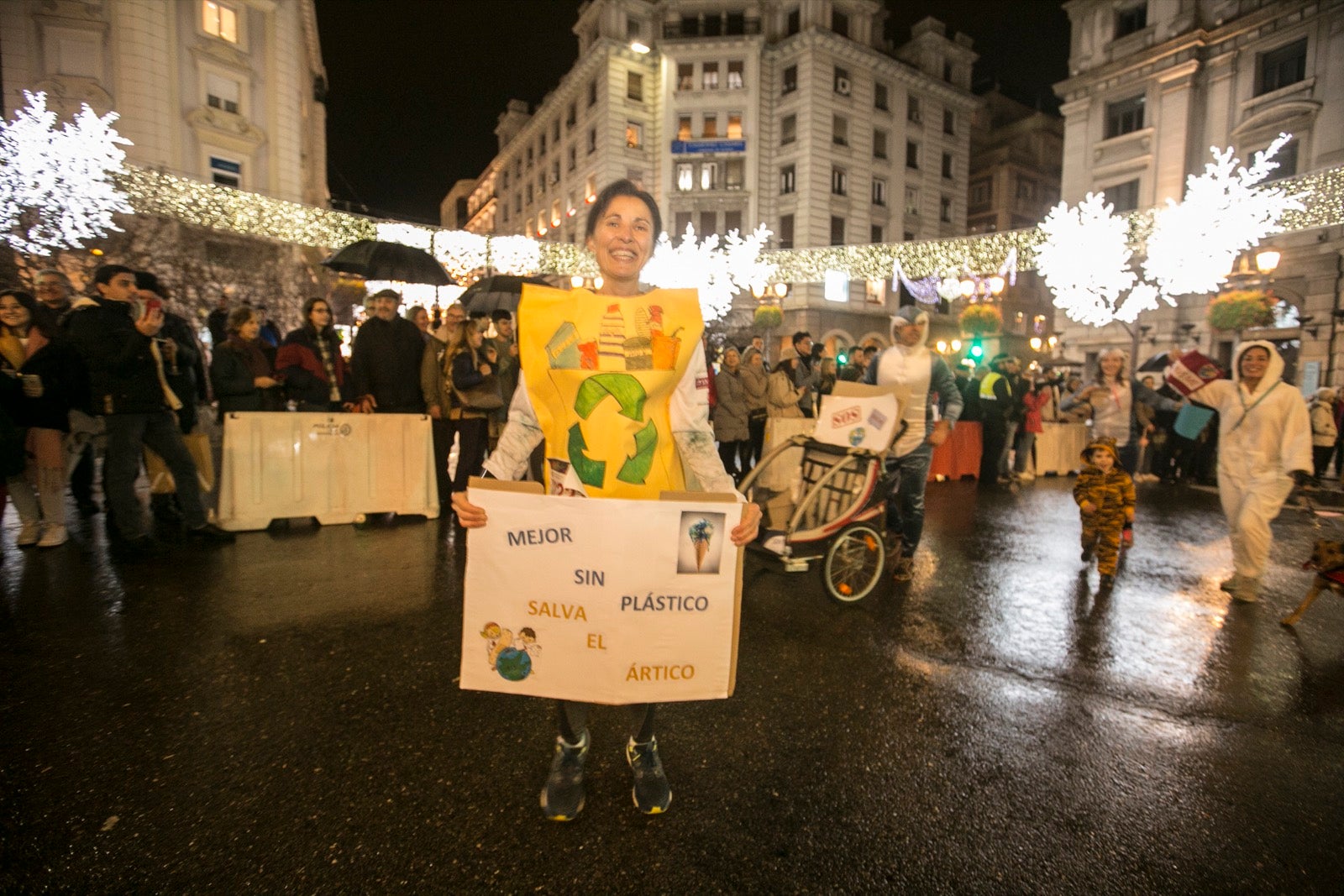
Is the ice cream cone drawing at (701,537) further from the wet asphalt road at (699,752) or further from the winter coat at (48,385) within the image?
the winter coat at (48,385)

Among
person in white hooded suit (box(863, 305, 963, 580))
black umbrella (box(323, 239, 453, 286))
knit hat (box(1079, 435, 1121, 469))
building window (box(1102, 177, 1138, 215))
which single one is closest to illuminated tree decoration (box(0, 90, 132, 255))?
black umbrella (box(323, 239, 453, 286))

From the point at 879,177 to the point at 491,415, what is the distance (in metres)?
41.1

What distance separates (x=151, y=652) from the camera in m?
3.79

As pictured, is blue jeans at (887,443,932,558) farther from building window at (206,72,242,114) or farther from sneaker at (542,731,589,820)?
building window at (206,72,242,114)

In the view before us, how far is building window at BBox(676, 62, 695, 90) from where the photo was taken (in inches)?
1673

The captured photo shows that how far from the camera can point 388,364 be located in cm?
741

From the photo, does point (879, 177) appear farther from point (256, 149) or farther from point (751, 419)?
point (751, 419)

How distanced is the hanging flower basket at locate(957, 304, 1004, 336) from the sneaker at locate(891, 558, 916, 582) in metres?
24.5

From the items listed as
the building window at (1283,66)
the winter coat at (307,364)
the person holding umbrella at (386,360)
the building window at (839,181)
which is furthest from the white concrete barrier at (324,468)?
the building window at (839,181)

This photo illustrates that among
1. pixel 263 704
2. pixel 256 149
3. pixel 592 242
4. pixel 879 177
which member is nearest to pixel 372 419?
pixel 263 704

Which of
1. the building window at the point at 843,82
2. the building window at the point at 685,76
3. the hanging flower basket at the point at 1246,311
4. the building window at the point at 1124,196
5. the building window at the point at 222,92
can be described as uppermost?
the building window at the point at 685,76

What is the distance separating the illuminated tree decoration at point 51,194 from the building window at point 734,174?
31753mm

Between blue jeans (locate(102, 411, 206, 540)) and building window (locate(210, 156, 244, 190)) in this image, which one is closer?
blue jeans (locate(102, 411, 206, 540))

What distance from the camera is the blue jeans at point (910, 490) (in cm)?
565
